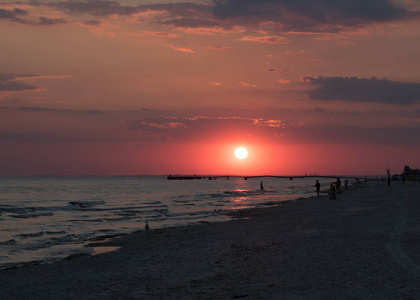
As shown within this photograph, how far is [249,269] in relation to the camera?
1394 cm

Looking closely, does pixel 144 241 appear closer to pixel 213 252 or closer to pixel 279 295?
pixel 213 252

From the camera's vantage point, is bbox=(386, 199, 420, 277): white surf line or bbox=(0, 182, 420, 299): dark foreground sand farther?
bbox=(386, 199, 420, 277): white surf line

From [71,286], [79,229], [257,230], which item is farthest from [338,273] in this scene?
[79,229]

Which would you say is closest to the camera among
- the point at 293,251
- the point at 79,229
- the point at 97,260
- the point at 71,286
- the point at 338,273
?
the point at 338,273

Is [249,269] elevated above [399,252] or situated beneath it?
situated beneath

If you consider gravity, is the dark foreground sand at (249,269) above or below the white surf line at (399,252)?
below

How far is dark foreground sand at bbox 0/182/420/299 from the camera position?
11234 millimetres

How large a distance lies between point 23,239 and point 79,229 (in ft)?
17.0

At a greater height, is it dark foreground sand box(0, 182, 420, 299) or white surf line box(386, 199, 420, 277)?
white surf line box(386, 199, 420, 277)

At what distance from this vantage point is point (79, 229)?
102ft

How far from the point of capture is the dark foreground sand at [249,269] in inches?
442

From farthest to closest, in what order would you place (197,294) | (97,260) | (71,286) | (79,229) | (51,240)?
(79,229), (51,240), (97,260), (71,286), (197,294)

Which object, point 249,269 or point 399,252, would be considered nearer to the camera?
point 249,269

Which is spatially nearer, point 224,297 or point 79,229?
point 224,297
